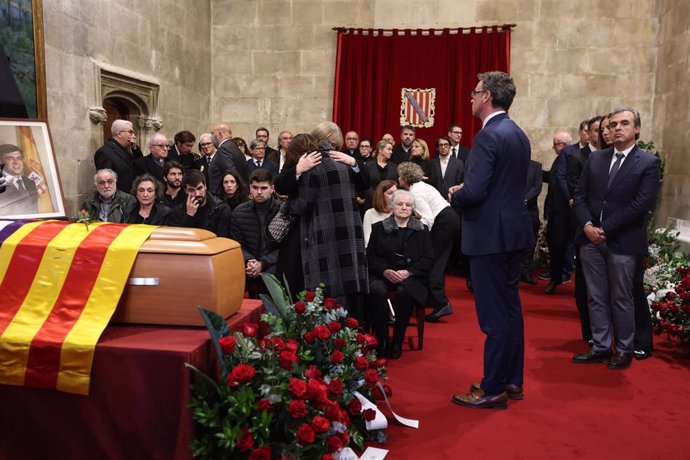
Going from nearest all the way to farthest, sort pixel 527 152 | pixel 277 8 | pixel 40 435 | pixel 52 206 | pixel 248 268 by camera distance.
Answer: pixel 40 435 → pixel 52 206 → pixel 527 152 → pixel 248 268 → pixel 277 8

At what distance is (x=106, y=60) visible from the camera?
6492mm

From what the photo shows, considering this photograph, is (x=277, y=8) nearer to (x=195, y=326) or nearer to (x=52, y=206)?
(x=52, y=206)

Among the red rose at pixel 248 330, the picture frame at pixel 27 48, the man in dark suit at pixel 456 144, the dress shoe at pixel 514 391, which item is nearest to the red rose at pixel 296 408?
the red rose at pixel 248 330

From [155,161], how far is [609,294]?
4.20 meters

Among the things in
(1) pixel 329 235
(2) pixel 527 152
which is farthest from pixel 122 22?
(2) pixel 527 152

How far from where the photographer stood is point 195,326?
201 centimetres

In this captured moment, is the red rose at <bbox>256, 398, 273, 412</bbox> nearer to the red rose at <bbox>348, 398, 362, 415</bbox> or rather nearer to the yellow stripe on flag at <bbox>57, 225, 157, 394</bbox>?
the yellow stripe on flag at <bbox>57, 225, 157, 394</bbox>

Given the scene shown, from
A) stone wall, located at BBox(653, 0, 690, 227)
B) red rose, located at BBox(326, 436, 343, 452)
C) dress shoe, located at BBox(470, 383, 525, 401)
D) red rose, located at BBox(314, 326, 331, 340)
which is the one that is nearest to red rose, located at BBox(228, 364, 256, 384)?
red rose, located at BBox(326, 436, 343, 452)

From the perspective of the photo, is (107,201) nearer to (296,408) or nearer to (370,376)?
(370,376)

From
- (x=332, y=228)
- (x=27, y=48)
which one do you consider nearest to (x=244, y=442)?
(x=332, y=228)

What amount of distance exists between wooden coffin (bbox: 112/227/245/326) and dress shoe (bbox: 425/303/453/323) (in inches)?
132

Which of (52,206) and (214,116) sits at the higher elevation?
(214,116)

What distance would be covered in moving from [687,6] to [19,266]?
7.75 meters

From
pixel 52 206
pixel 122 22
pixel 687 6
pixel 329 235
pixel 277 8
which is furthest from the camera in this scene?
pixel 277 8
